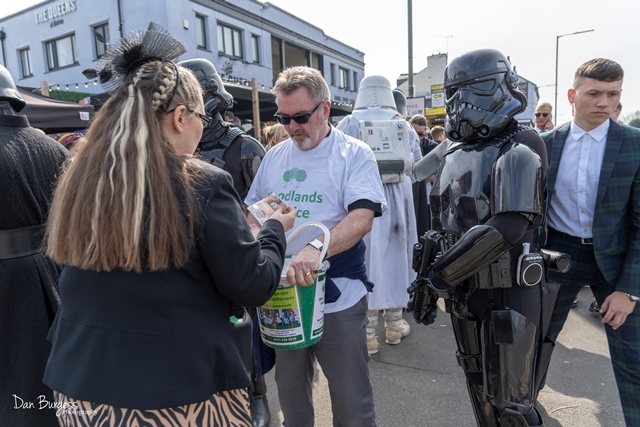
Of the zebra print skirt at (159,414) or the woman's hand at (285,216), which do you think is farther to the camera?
the woman's hand at (285,216)

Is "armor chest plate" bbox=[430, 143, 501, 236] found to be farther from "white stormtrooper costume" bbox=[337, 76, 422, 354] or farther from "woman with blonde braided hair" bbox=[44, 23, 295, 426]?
"white stormtrooper costume" bbox=[337, 76, 422, 354]

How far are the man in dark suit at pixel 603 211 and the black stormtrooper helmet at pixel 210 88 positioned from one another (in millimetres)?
2011

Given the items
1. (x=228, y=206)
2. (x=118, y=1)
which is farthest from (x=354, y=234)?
(x=118, y=1)

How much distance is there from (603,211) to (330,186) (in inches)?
54.9

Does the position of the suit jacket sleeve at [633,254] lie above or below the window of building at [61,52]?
below

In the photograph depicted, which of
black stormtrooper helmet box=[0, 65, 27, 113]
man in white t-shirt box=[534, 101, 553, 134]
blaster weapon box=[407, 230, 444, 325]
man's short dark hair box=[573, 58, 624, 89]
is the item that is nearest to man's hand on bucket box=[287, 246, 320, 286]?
blaster weapon box=[407, 230, 444, 325]

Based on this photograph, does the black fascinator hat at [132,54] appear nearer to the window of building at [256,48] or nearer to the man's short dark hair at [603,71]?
the man's short dark hair at [603,71]

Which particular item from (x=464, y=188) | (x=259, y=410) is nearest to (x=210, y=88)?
(x=464, y=188)

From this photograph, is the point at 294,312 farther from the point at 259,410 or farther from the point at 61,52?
the point at 61,52

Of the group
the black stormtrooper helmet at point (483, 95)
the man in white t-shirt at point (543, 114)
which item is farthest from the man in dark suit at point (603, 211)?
the man in white t-shirt at point (543, 114)

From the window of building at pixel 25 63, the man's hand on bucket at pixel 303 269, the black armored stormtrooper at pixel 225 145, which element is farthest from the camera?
the window of building at pixel 25 63

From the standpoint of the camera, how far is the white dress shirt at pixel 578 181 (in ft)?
7.39

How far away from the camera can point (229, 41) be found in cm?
2042

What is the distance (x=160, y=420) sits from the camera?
1136 mm
